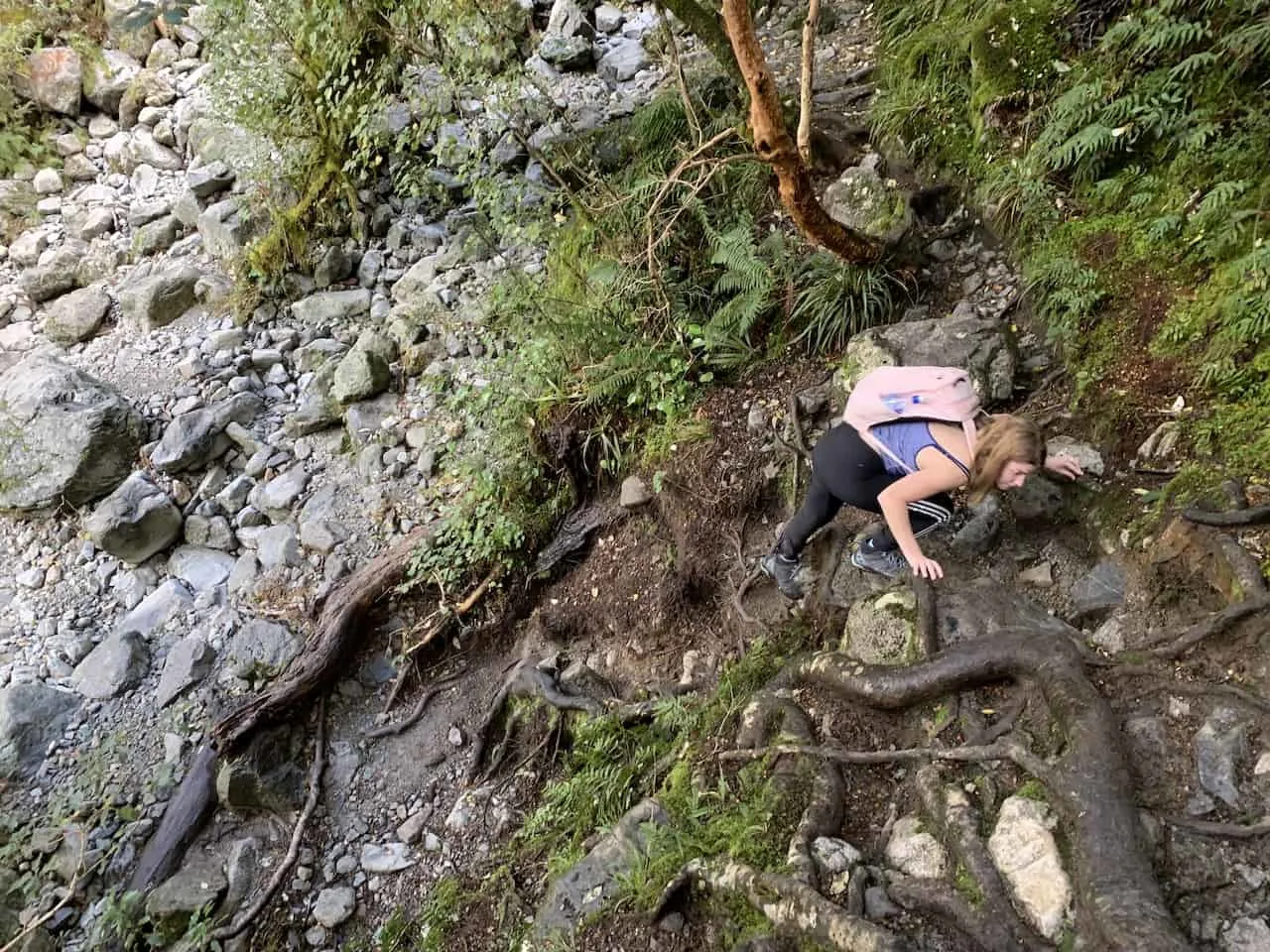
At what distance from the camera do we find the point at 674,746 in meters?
4.32

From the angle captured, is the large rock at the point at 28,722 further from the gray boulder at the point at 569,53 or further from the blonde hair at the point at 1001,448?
the gray boulder at the point at 569,53

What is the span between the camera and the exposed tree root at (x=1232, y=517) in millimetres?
3174

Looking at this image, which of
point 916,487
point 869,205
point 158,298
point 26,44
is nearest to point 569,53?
point 869,205

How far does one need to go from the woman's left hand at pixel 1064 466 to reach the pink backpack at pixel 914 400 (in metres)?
0.51

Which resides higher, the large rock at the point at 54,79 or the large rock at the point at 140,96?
the large rock at the point at 54,79

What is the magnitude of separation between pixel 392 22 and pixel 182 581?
541cm

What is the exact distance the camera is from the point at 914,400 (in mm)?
3439

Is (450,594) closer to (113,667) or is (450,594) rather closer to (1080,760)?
(113,667)

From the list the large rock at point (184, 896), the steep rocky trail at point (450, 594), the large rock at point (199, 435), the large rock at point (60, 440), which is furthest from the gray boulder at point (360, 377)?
the large rock at point (184, 896)

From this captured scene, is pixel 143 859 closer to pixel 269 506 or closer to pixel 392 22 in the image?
pixel 269 506

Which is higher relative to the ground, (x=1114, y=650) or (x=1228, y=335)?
(x=1228, y=335)

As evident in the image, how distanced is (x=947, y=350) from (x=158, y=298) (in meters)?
8.63

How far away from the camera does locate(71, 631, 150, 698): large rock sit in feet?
20.3

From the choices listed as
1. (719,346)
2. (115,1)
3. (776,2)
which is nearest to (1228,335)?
(719,346)
